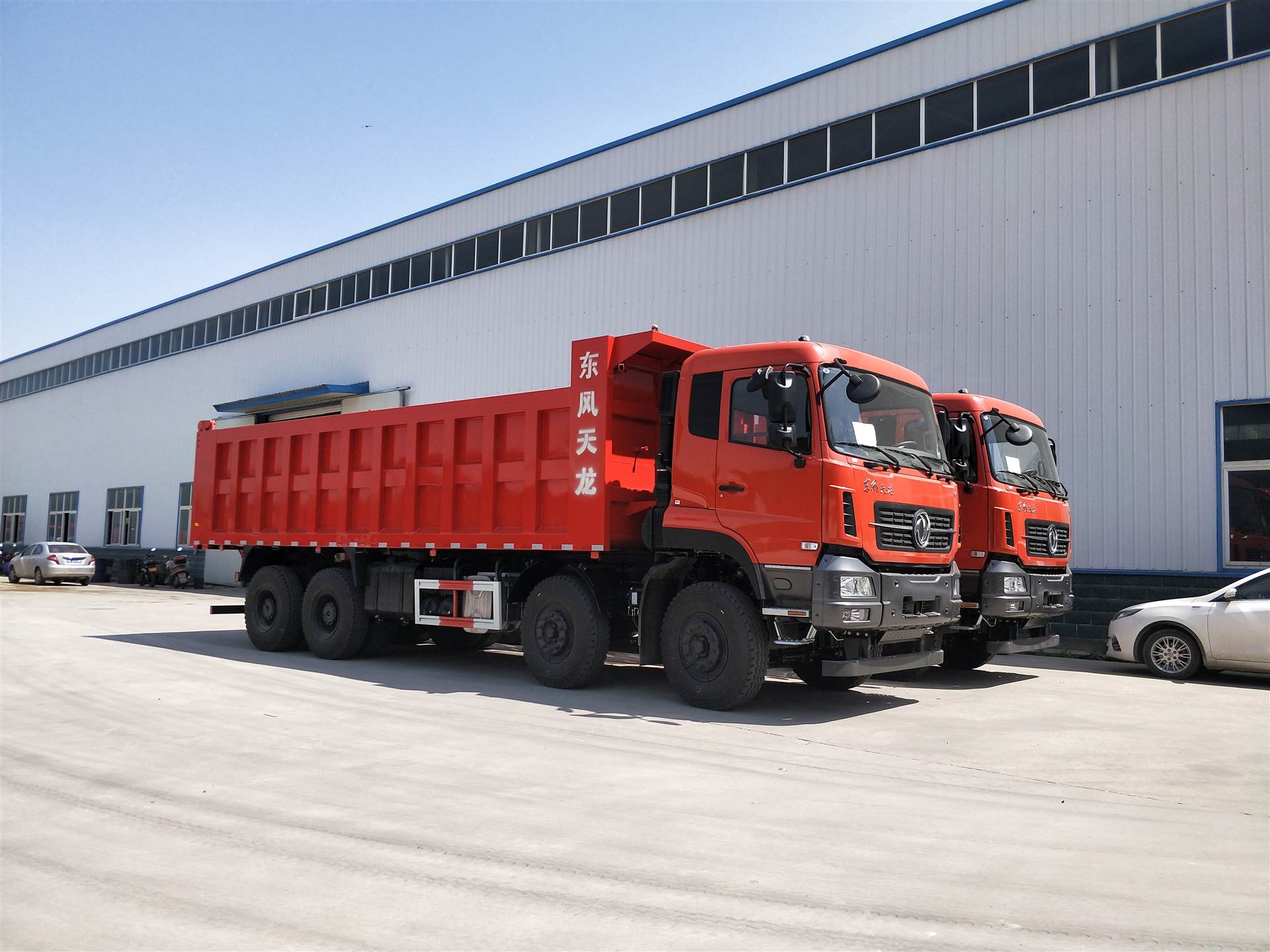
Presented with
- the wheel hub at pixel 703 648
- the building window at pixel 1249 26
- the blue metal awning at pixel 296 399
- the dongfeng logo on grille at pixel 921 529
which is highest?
the building window at pixel 1249 26

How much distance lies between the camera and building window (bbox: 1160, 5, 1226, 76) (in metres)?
13.5

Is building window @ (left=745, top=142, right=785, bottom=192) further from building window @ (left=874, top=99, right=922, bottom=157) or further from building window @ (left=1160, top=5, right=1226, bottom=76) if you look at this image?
building window @ (left=1160, top=5, right=1226, bottom=76)

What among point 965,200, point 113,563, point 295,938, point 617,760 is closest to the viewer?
point 295,938

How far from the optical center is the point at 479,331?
24.4 metres

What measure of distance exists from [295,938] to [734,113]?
60.2ft

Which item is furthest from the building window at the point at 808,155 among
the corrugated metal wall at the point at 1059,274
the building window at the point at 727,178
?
the building window at the point at 727,178

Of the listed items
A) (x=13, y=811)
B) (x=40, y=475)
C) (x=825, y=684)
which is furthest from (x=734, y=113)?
(x=40, y=475)

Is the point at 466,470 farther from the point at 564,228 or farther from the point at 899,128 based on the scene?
the point at 564,228

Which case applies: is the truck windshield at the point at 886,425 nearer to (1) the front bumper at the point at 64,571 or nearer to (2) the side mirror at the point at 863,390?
(2) the side mirror at the point at 863,390

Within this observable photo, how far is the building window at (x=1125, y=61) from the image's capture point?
Result: 46.2ft

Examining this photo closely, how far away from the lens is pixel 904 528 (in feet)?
26.9

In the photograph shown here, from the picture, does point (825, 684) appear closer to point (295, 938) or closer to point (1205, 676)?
point (1205, 676)

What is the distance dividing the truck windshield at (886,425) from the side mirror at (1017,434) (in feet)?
6.13

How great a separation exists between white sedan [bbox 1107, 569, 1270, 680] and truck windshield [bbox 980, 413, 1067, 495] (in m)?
1.84
